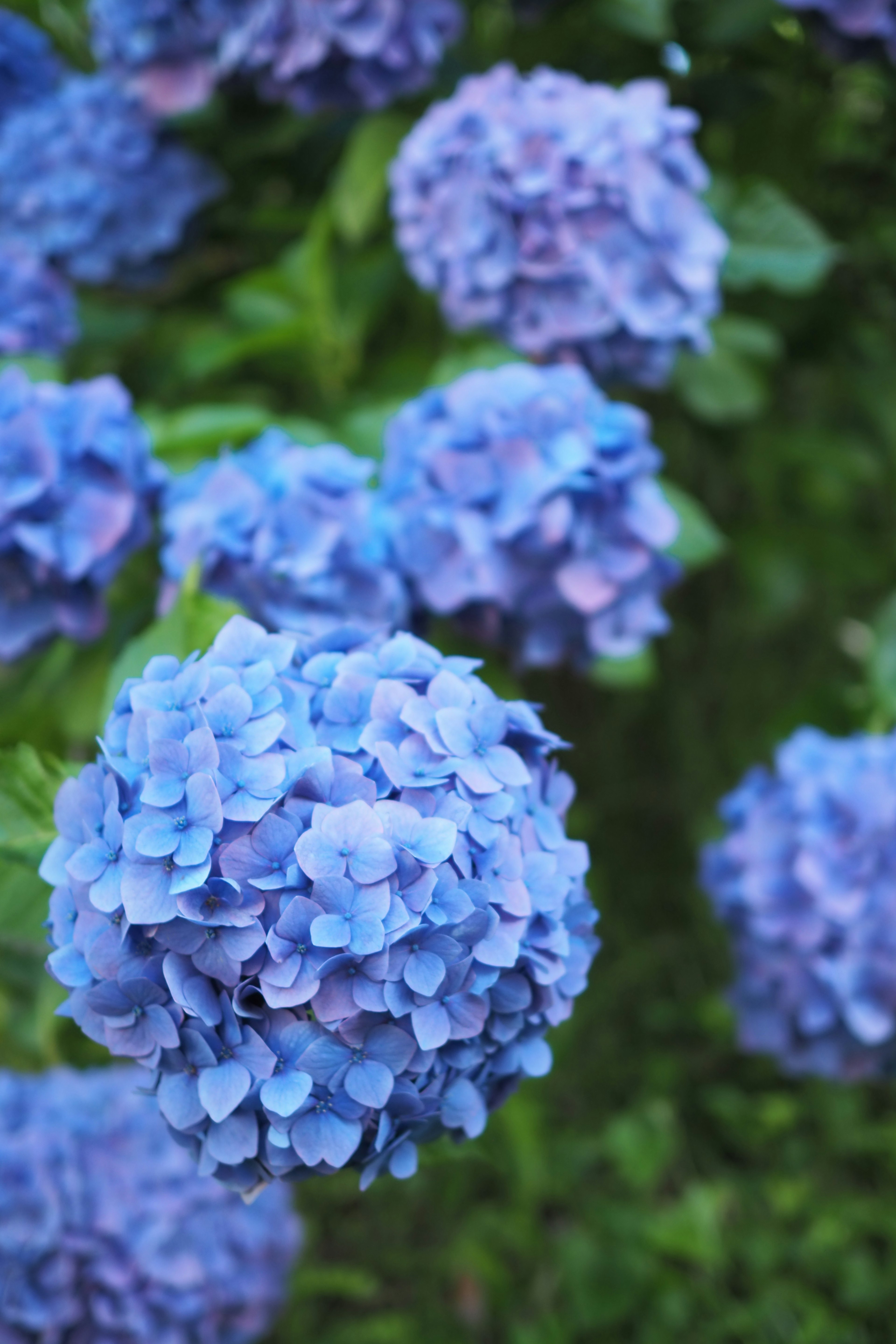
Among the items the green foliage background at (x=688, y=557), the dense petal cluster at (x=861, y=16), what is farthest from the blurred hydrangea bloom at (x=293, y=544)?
the dense petal cluster at (x=861, y=16)

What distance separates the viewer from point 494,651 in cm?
118

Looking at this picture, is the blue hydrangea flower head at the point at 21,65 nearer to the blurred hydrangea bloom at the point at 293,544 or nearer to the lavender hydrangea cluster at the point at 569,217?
the lavender hydrangea cluster at the point at 569,217

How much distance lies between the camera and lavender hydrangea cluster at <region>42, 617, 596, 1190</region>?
0.55 m

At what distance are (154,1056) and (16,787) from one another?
0.69ft

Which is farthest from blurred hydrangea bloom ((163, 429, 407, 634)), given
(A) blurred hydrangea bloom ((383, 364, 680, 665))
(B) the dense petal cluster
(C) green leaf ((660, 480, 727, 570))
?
(B) the dense petal cluster

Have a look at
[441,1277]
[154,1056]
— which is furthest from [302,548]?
[441,1277]

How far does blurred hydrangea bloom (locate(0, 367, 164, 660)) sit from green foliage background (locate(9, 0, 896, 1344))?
11 centimetres

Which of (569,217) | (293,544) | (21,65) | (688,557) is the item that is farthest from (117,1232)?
(21,65)

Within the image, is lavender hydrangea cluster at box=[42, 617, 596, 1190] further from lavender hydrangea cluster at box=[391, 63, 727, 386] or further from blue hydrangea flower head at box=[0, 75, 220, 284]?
blue hydrangea flower head at box=[0, 75, 220, 284]

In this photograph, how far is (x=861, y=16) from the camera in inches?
44.4

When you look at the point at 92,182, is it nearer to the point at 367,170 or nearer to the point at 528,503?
the point at 367,170

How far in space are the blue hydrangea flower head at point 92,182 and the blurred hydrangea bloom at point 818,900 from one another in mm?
907

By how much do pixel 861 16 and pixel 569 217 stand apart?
406 millimetres

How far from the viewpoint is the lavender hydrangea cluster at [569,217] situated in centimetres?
99
